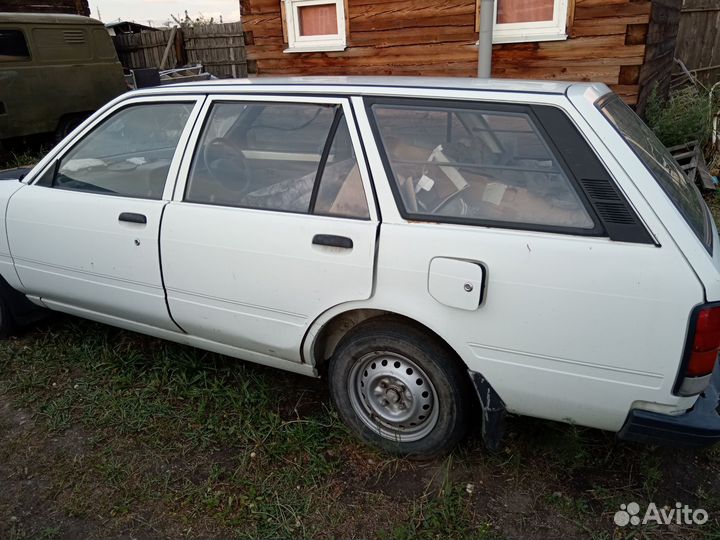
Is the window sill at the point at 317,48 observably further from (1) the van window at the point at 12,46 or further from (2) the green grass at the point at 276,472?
(2) the green grass at the point at 276,472

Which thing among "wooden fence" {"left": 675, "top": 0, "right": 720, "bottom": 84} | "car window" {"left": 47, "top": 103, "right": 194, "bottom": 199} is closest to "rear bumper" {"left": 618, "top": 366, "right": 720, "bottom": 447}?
"car window" {"left": 47, "top": 103, "right": 194, "bottom": 199}

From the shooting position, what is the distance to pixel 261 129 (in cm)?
311

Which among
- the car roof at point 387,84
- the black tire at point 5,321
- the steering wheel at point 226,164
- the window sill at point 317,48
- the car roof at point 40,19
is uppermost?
the car roof at point 40,19

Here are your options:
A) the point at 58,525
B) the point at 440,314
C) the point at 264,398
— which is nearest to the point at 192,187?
the point at 264,398

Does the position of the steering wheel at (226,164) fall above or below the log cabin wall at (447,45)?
below

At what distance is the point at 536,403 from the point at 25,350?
3.27 meters

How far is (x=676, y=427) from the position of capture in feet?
7.09

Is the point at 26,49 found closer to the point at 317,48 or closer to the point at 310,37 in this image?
the point at 310,37

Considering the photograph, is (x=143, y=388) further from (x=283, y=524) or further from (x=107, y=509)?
(x=283, y=524)

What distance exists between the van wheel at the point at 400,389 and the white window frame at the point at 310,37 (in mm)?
5460

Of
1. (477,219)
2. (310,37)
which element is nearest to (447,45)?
(310,37)

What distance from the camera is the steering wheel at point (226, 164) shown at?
3000mm

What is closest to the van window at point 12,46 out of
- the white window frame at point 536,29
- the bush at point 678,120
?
the white window frame at point 536,29

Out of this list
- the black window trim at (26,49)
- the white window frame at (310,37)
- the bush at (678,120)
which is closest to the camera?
the bush at (678,120)
